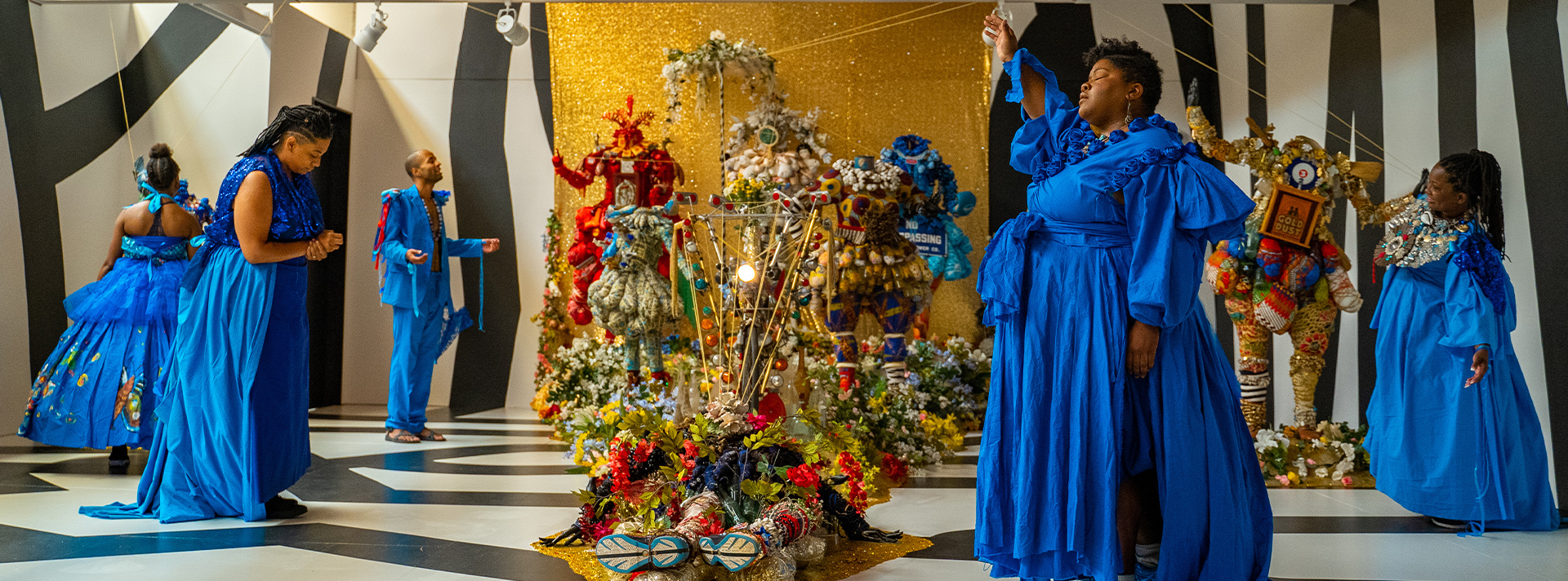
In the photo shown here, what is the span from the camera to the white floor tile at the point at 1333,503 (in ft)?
12.7

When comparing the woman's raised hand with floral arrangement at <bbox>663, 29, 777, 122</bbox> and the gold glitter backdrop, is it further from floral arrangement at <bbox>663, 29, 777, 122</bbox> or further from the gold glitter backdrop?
the gold glitter backdrop

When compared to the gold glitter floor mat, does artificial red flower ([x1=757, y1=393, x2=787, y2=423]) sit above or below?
above

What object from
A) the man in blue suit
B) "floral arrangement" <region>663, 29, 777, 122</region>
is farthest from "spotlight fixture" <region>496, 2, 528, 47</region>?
"floral arrangement" <region>663, 29, 777, 122</region>

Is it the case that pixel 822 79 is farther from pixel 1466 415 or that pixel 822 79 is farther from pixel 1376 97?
pixel 1466 415

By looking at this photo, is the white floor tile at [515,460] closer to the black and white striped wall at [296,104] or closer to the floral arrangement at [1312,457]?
the black and white striped wall at [296,104]

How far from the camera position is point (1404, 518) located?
149 inches

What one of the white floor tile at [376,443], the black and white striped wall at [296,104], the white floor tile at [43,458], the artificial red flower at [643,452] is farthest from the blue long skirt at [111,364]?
the artificial red flower at [643,452]

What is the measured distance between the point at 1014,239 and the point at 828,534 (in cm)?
123

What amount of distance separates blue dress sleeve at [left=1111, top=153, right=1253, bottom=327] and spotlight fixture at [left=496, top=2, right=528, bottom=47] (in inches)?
168

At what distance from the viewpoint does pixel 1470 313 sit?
349cm

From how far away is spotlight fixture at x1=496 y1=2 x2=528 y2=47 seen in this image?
573 cm

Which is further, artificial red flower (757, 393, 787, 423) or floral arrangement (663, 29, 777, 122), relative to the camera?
floral arrangement (663, 29, 777, 122)

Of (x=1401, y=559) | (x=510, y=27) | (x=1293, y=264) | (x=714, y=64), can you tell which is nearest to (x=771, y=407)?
(x=1401, y=559)

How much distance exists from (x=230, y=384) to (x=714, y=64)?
15.0 feet
